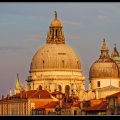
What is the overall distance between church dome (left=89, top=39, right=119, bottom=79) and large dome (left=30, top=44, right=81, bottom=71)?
1386 mm

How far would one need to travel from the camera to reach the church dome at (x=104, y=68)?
68625 millimetres

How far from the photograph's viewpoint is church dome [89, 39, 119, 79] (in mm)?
68625

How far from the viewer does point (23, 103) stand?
59250mm

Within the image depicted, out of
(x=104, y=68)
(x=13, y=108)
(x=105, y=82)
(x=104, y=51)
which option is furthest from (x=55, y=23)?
(x=13, y=108)

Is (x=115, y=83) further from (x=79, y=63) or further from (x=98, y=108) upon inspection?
(x=98, y=108)

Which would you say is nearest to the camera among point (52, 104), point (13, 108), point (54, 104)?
point (52, 104)

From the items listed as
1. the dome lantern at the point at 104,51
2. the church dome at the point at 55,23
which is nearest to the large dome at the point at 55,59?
the dome lantern at the point at 104,51

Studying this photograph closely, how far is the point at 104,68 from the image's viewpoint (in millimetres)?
69125

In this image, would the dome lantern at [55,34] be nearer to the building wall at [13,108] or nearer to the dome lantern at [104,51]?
the dome lantern at [104,51]

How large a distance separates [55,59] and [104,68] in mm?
4223

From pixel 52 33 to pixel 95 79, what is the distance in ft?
20.2

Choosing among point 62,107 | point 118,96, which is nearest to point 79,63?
point 62,107

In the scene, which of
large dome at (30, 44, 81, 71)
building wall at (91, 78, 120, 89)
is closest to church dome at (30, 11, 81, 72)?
large dome at (30, 44, 81, 71)

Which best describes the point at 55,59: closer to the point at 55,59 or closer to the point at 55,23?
the point at 55,59
